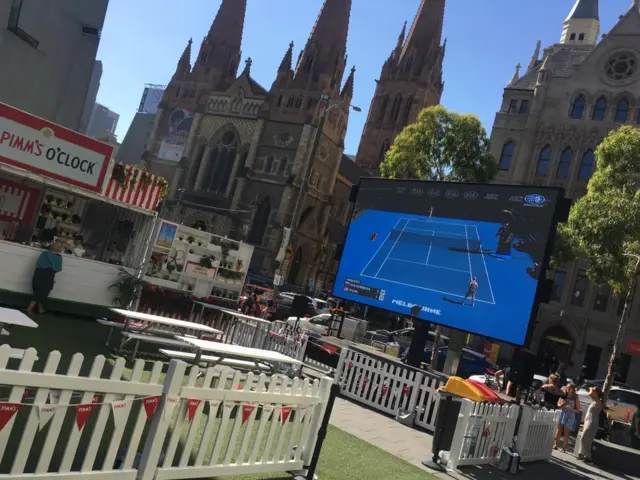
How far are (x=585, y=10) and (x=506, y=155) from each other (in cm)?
1890

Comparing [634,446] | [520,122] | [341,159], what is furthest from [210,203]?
[634,446]

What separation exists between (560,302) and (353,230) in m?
24.0

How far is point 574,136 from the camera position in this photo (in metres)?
35.5

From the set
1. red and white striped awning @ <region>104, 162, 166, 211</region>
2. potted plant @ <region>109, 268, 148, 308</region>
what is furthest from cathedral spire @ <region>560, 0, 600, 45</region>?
potted plant @ <region>109, 268, 148, 308</region>

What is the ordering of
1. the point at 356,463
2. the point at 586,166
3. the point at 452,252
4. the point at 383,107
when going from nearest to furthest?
the point at 356,463
the point at 452,252
the point at 586,166
the point at 383,107

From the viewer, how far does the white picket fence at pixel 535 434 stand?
8898 mm

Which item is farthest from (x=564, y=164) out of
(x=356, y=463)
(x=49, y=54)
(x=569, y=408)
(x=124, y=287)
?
(x=356, y=463)

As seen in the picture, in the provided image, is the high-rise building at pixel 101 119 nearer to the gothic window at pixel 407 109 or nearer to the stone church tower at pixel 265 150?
the stone church tower at pixel 265 150

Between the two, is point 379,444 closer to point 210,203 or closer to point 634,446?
point 634,446

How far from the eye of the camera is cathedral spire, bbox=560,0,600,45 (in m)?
45.7

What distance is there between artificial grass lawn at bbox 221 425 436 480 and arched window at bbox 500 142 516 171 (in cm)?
3322

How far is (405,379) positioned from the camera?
33.2 feet

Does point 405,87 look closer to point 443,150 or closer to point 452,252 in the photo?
point 443,150

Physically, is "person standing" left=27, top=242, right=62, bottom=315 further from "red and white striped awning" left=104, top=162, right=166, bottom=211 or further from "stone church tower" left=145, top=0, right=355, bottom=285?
"stone church tower" left=145, top=0, right=355, bottom=285
